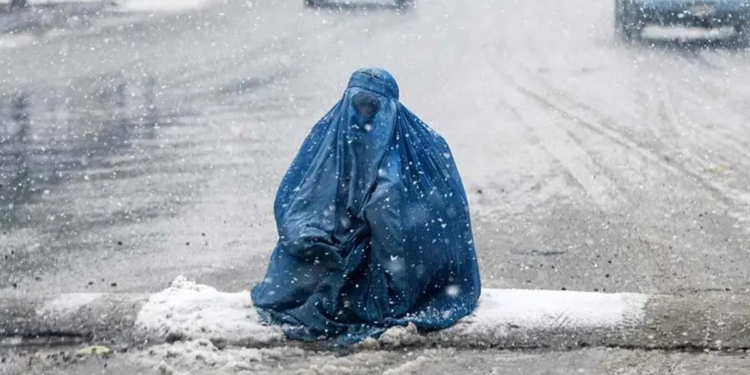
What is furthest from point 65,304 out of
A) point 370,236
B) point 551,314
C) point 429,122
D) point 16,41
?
point 16,41

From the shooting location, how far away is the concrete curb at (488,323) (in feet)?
18.3

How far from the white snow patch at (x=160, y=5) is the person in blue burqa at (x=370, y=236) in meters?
15.0

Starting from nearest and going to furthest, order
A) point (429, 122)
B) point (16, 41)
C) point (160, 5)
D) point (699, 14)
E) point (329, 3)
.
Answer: point (429, 122) → point (699, 14) → point (16, 41) → point (329, 3) → point (160, 5)

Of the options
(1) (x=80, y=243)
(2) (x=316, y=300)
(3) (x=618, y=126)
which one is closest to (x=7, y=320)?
(2) (x=316, y=300)

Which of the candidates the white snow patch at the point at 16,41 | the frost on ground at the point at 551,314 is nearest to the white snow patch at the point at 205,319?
the frost on ground at the point at 551,314

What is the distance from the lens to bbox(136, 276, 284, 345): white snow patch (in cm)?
561

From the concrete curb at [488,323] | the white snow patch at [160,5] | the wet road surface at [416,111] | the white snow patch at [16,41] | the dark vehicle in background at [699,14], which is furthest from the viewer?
the white snow patch at [160,5]

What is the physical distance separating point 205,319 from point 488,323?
132 cm

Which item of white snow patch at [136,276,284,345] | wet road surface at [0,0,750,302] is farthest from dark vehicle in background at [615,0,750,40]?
white snow patch at [136,276,284,345]

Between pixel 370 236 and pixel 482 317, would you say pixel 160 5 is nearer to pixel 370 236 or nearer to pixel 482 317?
pixel 370 236

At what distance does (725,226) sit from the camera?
8.35 m

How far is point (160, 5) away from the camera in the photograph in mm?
20750

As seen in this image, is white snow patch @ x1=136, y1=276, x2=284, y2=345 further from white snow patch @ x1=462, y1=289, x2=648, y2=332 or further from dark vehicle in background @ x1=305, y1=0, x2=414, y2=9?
dark vehicle in background @ x1=305, y1=0, x2=414, y2=9

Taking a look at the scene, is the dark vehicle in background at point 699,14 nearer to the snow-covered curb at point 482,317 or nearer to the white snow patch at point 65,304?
the snow-covered curb at point 482,317
